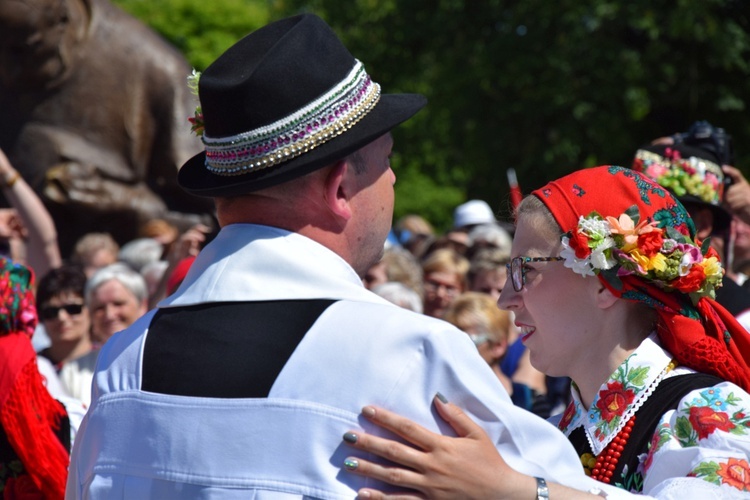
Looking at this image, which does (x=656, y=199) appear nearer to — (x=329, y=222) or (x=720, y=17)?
(x=329, y=222)

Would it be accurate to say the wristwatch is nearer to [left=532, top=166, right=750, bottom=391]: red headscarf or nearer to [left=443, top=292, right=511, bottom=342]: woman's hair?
[left=532, top=166, right=750, bottom=391]: red headscarf

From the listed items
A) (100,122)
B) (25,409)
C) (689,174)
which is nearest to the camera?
(25,409)

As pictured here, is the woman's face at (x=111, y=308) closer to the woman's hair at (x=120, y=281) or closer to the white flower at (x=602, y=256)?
the woman's hair at (x=120, y=281)

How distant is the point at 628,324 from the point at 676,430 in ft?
1.07

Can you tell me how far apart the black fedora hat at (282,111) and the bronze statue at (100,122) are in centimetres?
733

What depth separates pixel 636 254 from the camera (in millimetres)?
2523

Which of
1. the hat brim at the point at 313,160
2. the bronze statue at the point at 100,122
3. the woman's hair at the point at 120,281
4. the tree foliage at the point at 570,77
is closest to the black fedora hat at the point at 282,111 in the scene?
the hat brim at the point at 313,160

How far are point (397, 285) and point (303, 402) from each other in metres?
4.58

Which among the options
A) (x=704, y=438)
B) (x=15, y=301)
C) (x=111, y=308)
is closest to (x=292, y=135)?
(x=704, y=438)

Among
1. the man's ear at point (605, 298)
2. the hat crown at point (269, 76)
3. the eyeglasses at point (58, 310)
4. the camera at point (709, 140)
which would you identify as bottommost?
the eyeglasses at point (58, 310)

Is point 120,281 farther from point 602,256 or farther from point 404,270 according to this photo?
point 602,256

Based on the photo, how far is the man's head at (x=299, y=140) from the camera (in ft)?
6.44

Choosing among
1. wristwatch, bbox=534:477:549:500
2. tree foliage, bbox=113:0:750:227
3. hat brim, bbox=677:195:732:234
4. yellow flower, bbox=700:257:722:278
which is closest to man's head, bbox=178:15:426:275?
wristwatch, bbox=534:477:549:500

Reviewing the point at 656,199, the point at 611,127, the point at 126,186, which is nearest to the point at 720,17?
the point at 611,127
